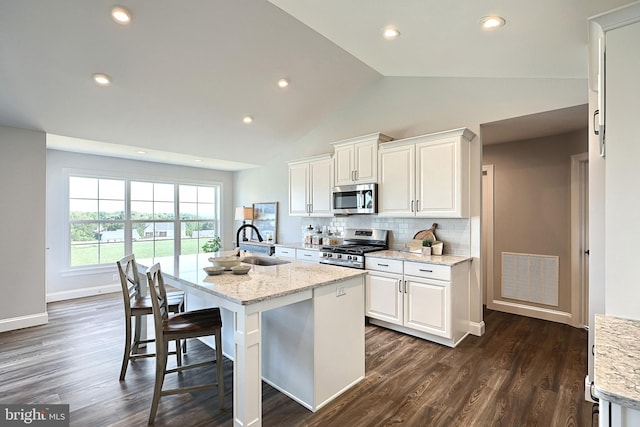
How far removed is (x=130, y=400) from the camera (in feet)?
7.47

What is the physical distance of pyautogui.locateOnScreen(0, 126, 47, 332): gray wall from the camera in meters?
3.63

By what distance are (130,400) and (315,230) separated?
11.7 ft

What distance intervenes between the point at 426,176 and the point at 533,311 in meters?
2.40

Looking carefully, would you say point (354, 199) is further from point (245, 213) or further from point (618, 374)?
point (618, 374)

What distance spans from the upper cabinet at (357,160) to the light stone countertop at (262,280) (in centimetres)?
186

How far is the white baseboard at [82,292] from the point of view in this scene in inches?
192

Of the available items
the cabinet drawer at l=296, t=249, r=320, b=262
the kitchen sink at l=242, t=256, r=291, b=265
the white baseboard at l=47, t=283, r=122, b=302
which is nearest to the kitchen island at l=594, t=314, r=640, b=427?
the kitchen sink at l=242, t=256, r=291, b=265

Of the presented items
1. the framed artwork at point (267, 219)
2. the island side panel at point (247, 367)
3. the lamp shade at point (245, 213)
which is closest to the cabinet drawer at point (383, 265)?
→ the island side panel at point (247, 367)

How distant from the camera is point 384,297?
367cm

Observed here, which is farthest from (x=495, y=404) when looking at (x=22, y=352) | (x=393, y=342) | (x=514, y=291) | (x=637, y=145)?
(x=22, y=352)

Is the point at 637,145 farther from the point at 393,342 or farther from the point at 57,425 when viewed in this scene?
the point at 57,425

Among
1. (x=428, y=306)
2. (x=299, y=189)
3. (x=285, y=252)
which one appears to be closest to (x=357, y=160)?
(x=299, y=189)

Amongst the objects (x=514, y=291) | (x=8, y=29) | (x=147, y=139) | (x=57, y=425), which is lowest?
(x=57, y=425)

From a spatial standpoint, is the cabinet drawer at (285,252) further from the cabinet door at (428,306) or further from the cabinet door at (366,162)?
the cabinet door at (428,306)
